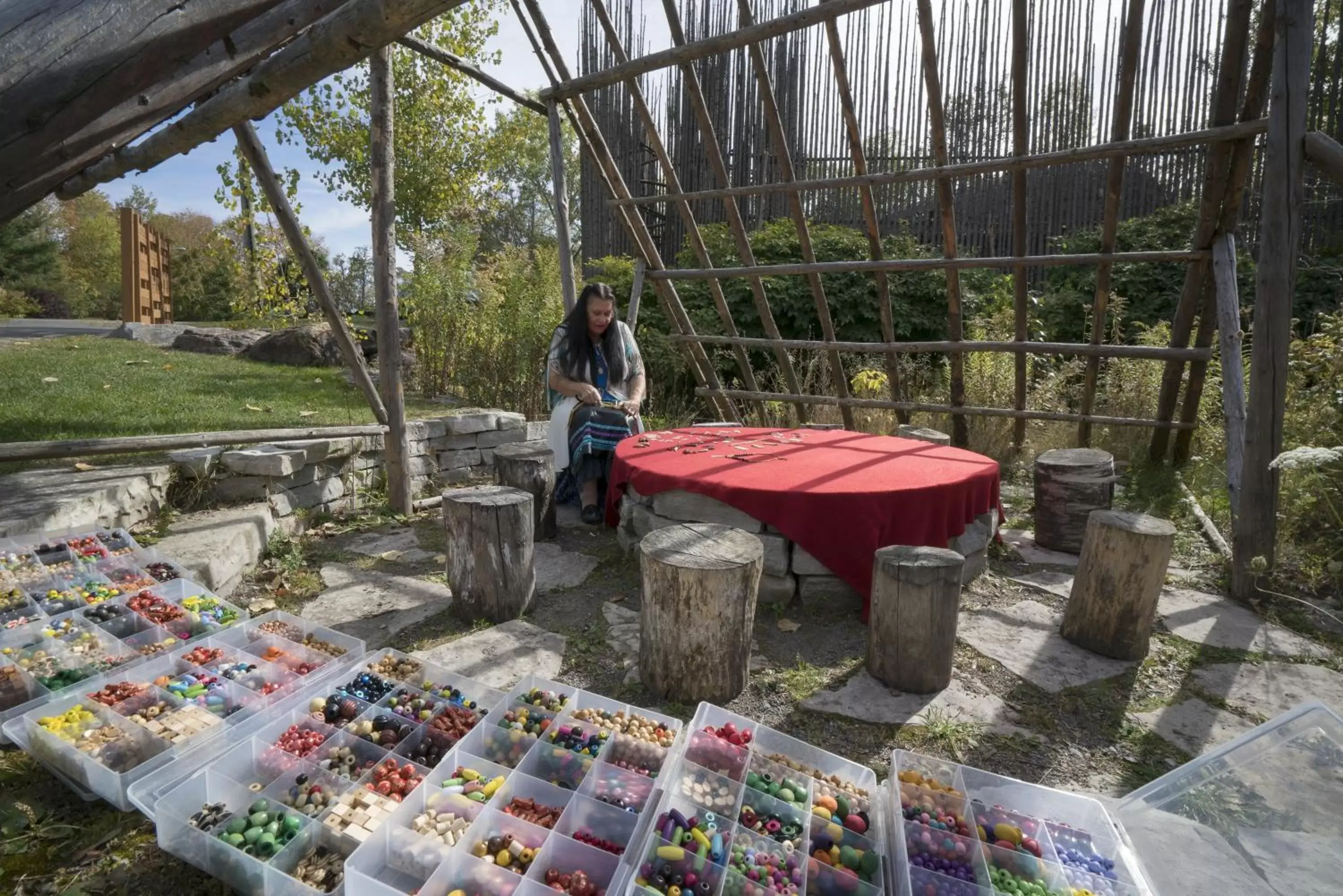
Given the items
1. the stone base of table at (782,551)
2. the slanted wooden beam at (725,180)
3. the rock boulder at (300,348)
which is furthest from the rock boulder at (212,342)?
the stone base of table at (782,551)

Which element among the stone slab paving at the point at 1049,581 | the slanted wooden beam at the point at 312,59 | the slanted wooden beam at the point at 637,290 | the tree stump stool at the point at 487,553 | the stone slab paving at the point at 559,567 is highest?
the slanted wooden beam at the point at 312,59

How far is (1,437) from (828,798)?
4294 millimetres

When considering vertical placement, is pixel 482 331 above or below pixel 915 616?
above

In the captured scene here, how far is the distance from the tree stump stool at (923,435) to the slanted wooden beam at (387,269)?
279 centimetres

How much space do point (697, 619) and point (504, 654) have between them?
0.76m

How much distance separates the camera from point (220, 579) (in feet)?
8.98

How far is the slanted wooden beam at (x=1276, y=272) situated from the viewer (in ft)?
8.95

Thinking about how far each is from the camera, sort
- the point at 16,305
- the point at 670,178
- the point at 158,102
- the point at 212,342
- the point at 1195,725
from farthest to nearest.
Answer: the point at 16,305 < the point at 212,342 < the point at 670,178 < the point at 158,102 < the point at 1195,725

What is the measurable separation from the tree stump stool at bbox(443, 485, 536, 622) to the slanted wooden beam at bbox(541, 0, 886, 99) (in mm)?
2589

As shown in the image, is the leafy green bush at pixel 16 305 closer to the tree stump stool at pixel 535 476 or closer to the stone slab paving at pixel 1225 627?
the tree stump stool at pixel 535 476

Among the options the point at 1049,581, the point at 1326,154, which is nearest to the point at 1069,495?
the point at 1049,581

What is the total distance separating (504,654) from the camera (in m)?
2.41

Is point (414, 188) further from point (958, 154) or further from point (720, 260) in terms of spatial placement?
point (958, 154)

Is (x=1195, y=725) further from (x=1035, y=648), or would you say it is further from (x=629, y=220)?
(x=629, y=220)
